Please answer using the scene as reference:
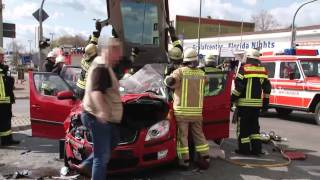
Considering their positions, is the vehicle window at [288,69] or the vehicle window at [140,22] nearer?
the vehicle window at [140,22]

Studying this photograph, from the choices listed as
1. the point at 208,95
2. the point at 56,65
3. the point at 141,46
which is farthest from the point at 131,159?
the point at 141,46

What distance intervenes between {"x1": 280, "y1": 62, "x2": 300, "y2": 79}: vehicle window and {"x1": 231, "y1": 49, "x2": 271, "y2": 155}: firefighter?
5965 mm

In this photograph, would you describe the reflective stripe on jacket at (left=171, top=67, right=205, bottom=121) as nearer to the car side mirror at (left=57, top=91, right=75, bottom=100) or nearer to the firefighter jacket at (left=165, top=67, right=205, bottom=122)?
the firefighter jacket at (left=165, top=67, right=205, bottom=122)

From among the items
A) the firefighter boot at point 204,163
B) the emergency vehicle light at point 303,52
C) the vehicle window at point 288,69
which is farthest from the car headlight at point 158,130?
the emergency vehicle light at point 303,52

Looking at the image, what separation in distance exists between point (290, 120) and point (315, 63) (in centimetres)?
220

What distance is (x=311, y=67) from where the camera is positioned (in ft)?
45.8

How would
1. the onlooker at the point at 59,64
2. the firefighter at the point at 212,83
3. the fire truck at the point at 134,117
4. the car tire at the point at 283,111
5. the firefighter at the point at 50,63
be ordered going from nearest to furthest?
the fire truck at the point at 134,117
the firefighter at the point at 212,83
the onlooker at the point at 59,64
the firefighter at the point at 50,63
the car tire at the point at 283,111

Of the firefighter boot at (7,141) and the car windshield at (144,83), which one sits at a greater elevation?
the car windshield at (144,83)

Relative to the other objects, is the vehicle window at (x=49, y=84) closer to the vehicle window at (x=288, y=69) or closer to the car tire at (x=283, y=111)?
the vehicle window at (x=288, y=69)

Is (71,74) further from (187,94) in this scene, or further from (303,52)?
(303,52)

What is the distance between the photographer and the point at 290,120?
15.2 m

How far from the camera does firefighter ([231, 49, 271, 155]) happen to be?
8.52 metres

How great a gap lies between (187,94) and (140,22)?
5340 millimetres

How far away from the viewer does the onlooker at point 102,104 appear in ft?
17.3
